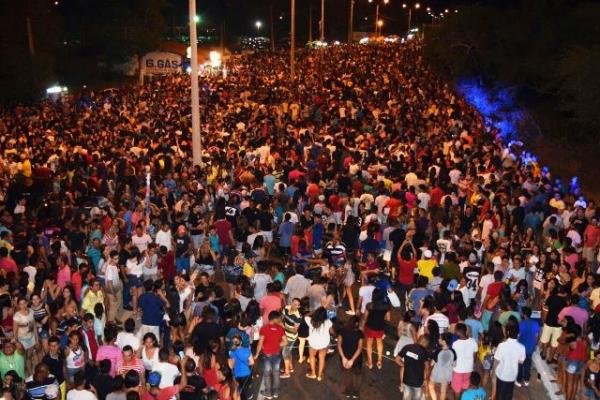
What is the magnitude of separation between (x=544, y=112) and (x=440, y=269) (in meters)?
26.2

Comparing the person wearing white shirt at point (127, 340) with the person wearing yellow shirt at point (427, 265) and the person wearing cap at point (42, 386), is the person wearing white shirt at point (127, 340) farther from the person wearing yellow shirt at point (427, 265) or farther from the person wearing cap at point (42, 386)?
the person wearing yellow shirt at point (427, 265)

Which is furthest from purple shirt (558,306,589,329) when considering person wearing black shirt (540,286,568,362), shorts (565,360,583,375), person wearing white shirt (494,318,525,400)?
person wearing white shirt (494,318,525,400)

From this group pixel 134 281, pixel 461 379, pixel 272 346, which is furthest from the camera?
pixel 134 281

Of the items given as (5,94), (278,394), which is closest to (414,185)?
(278,394)

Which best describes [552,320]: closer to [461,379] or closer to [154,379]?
[461,379]

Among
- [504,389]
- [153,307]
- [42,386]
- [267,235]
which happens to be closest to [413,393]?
[504,389]

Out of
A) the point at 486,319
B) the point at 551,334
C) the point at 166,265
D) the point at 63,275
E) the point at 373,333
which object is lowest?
the point at 551,334

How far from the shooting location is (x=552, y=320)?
940 cm

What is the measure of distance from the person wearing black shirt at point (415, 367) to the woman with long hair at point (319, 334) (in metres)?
1.22

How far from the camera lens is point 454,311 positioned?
8945 mm

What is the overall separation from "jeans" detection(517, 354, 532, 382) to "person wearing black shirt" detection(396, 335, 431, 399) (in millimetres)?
1806

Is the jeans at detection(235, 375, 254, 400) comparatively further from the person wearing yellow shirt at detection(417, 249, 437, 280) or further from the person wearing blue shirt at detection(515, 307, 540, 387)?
the person wearing blue shirt at detection(515, 307, 540, 387)

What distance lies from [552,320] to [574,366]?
982 mm

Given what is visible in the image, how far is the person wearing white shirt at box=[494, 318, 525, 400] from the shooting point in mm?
8016
